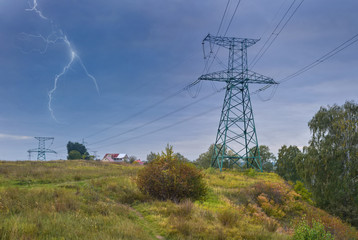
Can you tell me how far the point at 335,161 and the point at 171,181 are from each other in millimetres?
25258

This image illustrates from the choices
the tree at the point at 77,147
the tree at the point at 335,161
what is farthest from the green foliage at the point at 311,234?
the tree at the point at 77,147

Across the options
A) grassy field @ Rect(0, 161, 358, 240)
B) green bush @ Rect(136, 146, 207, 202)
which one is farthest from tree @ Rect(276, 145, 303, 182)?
green bush @ Rect(136, 146, 207, 202)

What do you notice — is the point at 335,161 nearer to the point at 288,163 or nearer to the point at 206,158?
the point at 288,163

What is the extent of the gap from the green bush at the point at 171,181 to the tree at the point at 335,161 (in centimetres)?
2155

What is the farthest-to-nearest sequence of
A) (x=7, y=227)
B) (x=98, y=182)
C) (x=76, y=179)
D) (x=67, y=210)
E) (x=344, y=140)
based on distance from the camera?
(x=344, y=140) → (x=76, y=179) → (x=98, y=182) → (x=67, y=210) → (x=7, y=227)

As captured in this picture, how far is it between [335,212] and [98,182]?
25.5 meters

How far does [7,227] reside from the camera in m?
6.93

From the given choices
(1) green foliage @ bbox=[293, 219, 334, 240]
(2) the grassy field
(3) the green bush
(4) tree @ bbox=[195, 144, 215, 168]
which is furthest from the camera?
(4) tree @ bbox=[195, 144, 215, 168]

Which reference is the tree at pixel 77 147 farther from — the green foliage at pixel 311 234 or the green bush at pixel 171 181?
the green foliage at pixel 311 234

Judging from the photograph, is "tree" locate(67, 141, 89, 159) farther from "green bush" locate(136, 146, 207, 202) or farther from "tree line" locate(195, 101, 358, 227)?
"green bush" locate(136, 146, 207, 202)

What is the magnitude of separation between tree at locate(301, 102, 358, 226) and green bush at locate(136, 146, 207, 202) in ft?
70.7

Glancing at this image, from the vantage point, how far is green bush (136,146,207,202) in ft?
42.3

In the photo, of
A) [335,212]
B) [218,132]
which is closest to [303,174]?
[335,212]

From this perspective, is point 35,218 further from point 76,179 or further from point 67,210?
point 76,179
